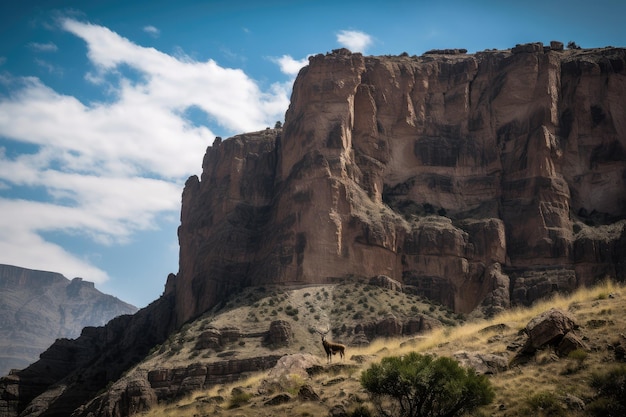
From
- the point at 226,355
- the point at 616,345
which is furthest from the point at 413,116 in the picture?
the point at 616,345

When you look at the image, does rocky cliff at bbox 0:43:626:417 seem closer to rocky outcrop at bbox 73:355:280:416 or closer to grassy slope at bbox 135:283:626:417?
rocky outcrop at bbox 73:355:280:416

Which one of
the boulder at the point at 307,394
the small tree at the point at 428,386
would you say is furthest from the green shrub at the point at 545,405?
the boulder at the point at 307,394

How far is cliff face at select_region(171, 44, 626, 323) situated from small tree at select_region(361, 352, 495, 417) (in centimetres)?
6223

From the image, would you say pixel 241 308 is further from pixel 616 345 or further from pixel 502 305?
pixel 616 345

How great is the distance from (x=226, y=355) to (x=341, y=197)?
94.0 ft

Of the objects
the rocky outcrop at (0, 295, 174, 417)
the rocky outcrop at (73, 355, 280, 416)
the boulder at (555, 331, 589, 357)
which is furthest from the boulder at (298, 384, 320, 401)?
the rocky outcrop at (0, 295, 174, 417)

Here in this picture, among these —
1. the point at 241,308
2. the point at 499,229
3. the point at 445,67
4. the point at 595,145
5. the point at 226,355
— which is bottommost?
the point at 226,355

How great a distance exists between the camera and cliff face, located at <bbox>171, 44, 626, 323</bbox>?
94500 mm

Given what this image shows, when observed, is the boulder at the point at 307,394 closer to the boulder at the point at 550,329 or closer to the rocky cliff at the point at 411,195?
the boulder at the point at 550,329

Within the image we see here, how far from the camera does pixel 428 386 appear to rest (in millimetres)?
26797

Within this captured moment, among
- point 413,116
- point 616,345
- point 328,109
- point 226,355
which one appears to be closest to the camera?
point 616,345

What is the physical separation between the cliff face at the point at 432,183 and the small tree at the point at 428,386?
204 feet

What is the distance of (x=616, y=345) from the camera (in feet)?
92.0

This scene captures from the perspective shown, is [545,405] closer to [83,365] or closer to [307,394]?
[307,394]
